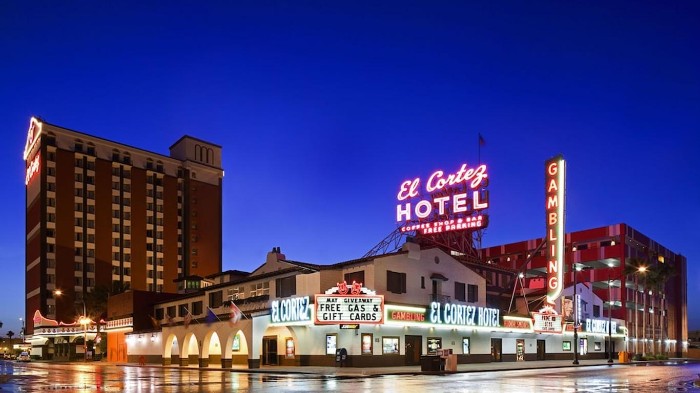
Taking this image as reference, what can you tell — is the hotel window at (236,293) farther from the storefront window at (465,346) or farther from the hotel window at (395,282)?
the storefront window at (465,346)

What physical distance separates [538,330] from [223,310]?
99.3ft

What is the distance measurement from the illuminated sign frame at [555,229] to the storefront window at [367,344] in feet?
80.5

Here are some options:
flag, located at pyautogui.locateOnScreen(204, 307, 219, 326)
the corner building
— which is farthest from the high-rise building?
the corner building

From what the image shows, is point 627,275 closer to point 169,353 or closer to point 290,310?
point 290,310

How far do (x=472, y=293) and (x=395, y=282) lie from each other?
11778 millimetres

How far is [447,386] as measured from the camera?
28.3 metres

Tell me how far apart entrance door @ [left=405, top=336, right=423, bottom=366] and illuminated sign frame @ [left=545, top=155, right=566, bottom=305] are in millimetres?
19020

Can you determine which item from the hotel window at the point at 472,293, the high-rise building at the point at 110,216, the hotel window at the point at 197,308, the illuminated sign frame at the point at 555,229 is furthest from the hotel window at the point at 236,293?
the high-rise building at the point at 110,216

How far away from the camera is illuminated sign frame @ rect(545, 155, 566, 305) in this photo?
65.7 metres

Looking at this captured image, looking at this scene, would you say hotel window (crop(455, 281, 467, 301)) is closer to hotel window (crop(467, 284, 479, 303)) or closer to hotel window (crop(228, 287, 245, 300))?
hotel window (crop(467, 284, 479, 303))

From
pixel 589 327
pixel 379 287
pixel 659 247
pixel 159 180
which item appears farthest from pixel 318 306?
pixel 159 180

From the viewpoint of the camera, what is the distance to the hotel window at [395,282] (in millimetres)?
50656

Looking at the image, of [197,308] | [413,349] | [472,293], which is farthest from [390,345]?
[197,308]

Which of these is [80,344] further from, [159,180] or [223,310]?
[223,310]
